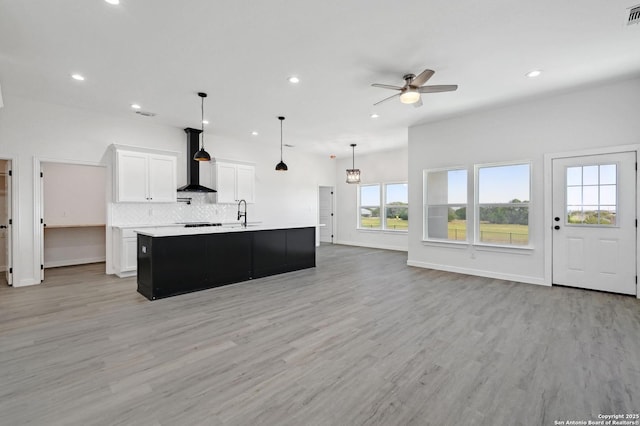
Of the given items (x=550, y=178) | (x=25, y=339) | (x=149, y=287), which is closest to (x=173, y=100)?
(x=149, y=287)

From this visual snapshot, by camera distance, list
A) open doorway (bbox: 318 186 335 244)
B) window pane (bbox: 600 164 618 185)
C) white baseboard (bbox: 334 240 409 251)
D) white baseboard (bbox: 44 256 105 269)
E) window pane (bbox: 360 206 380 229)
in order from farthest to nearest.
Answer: open doorway (bbox: 318 186 335 244) → window pane (bbox: 360 206 380 229) → white baseboard (bbox: 334 240 409 251) → white baseboard (bbox: 44 256 105 269) → window pane (bbox: 600 164 618 185)

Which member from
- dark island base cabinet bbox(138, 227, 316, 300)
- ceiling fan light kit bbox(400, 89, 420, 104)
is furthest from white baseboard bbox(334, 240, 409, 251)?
ceiling fan light kit bbox(400, 89, 420, 104)

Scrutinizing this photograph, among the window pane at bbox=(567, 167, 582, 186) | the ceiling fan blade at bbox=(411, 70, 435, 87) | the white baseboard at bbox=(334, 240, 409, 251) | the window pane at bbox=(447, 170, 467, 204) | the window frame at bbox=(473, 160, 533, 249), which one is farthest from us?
the white baseboard at bbox=(334, 240, 409, 251)

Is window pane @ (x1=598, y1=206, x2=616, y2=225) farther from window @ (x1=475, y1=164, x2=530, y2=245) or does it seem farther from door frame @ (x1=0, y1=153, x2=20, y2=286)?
door frame @ (x1=0, y1=153, x2=20, y2=286)

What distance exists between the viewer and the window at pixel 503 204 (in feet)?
16.7

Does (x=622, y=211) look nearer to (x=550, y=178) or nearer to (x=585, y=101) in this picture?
(x=550, y=178)

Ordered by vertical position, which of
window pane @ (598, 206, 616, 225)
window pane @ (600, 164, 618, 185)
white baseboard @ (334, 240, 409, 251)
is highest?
window pane @ (600, 164, 618, 185)

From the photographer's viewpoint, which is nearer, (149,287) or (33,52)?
(33,52)

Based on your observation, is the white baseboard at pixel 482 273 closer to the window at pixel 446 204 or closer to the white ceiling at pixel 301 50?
the window at pixel 446 204

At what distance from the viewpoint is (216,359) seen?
2467 millimetres

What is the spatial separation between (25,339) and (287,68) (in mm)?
4090

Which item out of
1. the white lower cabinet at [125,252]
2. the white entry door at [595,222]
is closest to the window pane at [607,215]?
the white entry door at [595,222]

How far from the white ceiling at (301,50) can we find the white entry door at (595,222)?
1304 mm

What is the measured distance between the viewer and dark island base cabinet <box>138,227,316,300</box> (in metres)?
4.16
